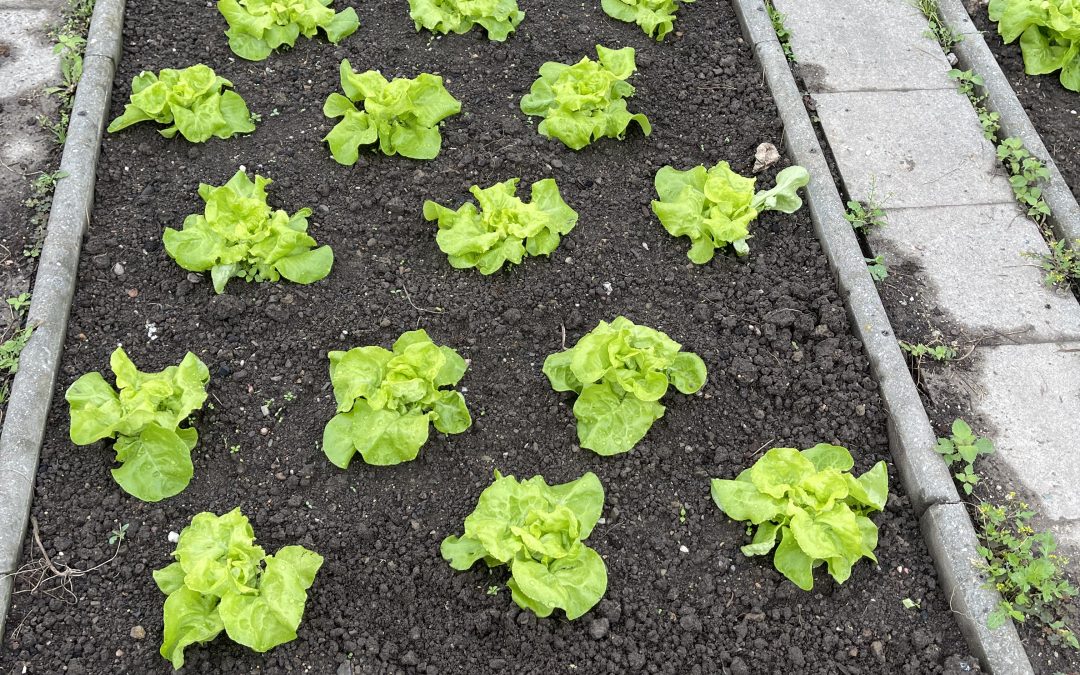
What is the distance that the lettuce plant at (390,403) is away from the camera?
3730 millimetres

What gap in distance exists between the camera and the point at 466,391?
4.06 m

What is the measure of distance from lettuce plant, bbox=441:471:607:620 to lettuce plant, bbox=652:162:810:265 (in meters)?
1.49

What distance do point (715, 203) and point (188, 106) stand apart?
271cm

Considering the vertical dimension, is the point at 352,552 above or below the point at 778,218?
below

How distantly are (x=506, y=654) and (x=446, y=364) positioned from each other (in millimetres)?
1202

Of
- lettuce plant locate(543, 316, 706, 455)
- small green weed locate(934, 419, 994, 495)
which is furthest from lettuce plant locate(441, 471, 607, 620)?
small green weed locate(934, 419, 994, 495)

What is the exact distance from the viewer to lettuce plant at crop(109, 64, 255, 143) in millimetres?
4766

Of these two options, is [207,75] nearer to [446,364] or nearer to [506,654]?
[446,364]

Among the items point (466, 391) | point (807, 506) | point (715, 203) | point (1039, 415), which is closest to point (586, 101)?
point (715, 203)

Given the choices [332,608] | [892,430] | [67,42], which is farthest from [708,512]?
[67,42]

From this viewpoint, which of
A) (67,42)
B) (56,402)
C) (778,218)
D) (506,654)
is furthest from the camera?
(67,42)

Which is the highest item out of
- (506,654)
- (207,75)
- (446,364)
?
(207,75)

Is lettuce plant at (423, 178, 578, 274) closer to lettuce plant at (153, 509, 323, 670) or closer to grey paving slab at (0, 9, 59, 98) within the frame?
lettuce plant at (153, 509, 323, 670)

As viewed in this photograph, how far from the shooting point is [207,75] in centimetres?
487
